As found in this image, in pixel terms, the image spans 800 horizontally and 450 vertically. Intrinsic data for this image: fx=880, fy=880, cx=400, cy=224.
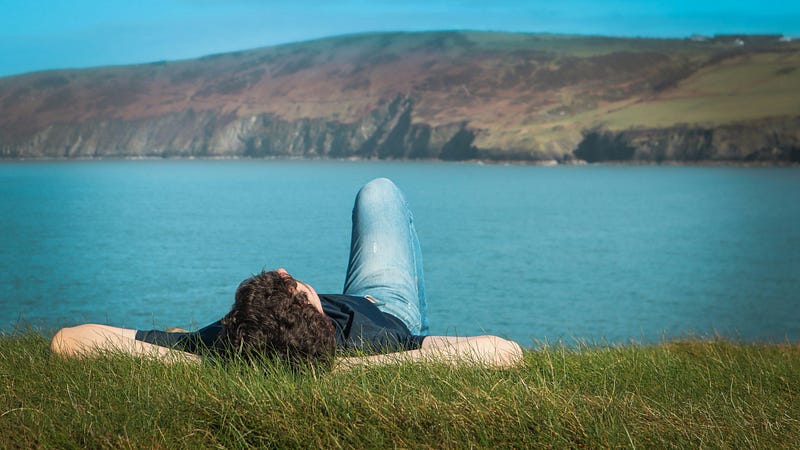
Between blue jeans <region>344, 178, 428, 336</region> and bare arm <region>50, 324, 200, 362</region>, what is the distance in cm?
140

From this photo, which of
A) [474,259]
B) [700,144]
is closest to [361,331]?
[474,259]

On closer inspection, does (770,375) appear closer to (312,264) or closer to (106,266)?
(312,264)

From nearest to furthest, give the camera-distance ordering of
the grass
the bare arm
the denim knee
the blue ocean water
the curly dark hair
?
the curly dark hair → the bare arm → the denim knee → the blue ocean water → the grass

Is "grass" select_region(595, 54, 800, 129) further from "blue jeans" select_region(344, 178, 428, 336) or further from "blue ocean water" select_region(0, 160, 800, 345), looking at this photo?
"blue jeans" select_region(344, 178, 428, 336)

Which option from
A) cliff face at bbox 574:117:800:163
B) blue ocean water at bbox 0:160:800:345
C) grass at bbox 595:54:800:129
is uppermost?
grass at bbox 595:54:800:129

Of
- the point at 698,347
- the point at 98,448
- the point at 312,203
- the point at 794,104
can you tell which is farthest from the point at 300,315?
the point at 794,104

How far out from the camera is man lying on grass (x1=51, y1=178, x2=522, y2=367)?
11.3ft

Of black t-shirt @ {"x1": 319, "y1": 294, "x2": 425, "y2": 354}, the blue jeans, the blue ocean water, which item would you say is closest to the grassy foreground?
black t-shirt @ {"x1": 319, "y1": 294, "x2": 425, "y2": 354}

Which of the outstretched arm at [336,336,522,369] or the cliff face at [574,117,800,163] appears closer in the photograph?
the outstretched arm at [336,336,522,369]

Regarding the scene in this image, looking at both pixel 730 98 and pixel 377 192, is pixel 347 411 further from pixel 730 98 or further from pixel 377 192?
pixel 730 98

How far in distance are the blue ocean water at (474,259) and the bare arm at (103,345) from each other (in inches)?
19.2

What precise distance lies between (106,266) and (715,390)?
3678 cm

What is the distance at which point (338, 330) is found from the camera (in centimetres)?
396

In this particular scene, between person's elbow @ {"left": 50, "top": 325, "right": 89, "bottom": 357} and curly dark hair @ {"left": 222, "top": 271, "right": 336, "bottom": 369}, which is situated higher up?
curly dark hair @ {"left": 222, "top": 271, "right": 336, "bottom": 369}
